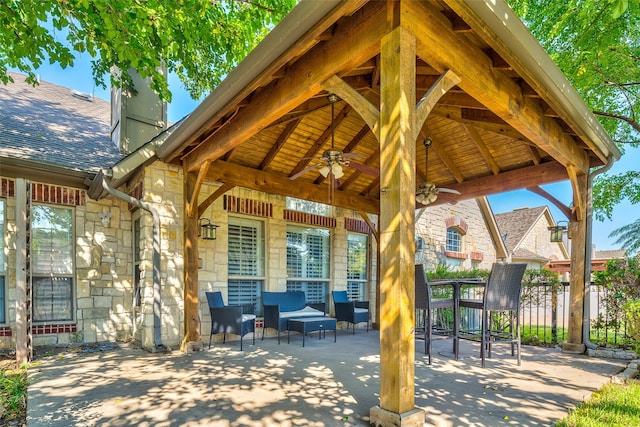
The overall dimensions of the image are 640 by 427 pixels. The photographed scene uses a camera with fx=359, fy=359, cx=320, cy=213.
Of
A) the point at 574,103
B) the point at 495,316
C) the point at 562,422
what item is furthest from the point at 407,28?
the point at 495,316

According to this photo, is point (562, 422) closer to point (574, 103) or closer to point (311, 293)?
point (574, 103)

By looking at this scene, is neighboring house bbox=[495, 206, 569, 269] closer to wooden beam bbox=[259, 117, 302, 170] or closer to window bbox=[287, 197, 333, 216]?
window bbox=[287, 197, 333, 216]

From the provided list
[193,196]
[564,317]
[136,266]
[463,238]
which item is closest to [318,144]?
[193,196]

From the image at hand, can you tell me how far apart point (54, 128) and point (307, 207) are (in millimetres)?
4599

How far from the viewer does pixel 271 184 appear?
216 inches

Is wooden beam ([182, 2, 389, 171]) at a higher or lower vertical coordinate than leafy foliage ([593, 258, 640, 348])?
higher

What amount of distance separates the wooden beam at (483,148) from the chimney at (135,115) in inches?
210

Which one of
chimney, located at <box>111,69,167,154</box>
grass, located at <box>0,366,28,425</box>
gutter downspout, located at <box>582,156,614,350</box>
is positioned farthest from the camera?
chimney, located at <box>111,69,167,154</box>

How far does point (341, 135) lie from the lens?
5.76 meters

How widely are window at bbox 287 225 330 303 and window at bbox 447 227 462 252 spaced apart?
4.95 m

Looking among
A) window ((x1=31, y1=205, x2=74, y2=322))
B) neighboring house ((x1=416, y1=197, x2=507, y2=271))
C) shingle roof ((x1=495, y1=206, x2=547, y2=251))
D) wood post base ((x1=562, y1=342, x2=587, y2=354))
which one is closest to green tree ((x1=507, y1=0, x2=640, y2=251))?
neighboring house ((x1=416, y1=197, x2=507, y2=271))

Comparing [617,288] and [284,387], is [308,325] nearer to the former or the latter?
[284,387]

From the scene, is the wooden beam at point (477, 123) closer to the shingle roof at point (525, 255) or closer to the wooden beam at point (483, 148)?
the wooden beam at point (483, 148)

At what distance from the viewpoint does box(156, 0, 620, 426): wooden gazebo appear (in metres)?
2.26
